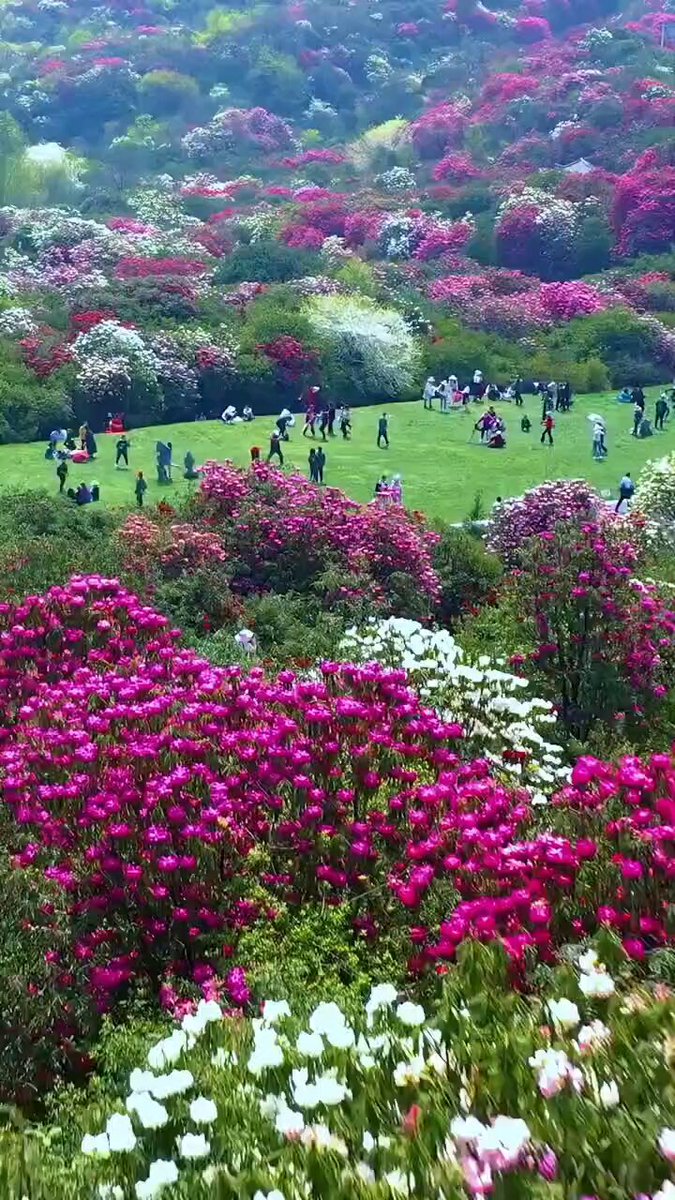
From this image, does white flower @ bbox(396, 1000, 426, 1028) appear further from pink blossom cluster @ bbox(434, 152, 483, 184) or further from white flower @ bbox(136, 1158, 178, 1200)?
pink blossom cluster @ bbox(434, 152, 483, 184)

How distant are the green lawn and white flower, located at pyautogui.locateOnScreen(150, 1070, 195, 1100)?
21.1 meters

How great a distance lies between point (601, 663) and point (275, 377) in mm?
26912

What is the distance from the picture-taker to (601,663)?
488 inches

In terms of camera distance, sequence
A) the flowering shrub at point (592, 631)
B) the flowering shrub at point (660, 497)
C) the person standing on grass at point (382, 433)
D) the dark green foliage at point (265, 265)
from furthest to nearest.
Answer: the dark green foliage at point (265, 265) < the person standing on grass at point (382, 433) < the flowering shrub at point (660, 497) < the flowering shrub at point (592, 631)

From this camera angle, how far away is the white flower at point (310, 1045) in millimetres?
4145

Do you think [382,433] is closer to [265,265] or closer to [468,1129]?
[265,265]

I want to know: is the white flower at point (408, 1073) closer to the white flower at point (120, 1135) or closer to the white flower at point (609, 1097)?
the white flower at point (609, 1097)

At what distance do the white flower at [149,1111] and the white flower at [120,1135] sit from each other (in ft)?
0.18

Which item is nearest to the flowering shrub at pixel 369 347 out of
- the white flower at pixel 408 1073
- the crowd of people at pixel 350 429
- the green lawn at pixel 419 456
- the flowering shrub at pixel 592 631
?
the crowd of people at pixel 350 429

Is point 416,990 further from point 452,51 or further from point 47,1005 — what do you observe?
point 452,51

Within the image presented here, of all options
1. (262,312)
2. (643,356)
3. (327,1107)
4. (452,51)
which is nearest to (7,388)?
(262,312)

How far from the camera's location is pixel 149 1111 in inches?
159

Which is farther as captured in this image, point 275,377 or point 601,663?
point 275,377

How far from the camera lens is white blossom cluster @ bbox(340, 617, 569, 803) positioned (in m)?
9.00
